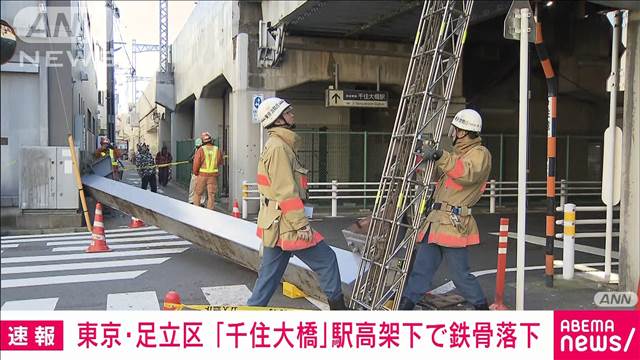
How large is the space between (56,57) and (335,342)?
274 inches

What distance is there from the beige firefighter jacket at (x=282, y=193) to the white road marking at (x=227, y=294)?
1775 mm

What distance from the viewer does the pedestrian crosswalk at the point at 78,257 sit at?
7262 millimetres

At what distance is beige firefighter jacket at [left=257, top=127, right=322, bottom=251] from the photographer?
441cm

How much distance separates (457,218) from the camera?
4973mm

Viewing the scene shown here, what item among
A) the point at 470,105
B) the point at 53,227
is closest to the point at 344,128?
the point at 470,105

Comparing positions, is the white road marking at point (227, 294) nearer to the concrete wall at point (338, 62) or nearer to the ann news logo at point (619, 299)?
the ann news logo at point (619, 299)

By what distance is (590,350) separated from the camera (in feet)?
11.2

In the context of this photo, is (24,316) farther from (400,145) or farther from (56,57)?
(56,57)

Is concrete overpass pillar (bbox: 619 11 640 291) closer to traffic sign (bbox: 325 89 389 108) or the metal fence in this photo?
the metal fence

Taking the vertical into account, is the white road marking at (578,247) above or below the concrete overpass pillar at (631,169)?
below

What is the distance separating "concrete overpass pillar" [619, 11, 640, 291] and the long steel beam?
2953 millimetres

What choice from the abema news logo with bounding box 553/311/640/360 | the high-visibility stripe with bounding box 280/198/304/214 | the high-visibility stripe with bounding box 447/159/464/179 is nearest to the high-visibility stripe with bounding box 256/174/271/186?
the high-visibility stripe with bounding box 280/198/304/214

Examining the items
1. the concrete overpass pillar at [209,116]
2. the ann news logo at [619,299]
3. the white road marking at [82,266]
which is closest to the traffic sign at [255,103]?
the white road marking at [82,266]

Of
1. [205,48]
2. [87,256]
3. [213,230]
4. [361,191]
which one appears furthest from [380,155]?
[213,230]
